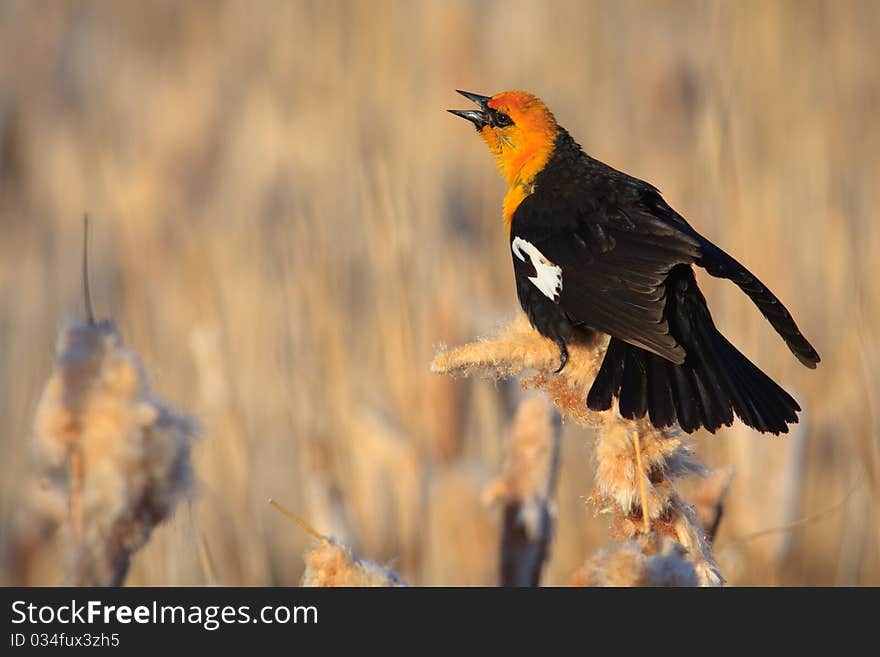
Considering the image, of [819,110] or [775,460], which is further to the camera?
[819,110]

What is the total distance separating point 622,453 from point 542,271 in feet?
1.72

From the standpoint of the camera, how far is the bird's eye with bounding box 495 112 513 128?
1868 millimetres

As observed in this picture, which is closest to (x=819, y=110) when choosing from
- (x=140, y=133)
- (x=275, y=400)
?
(x=275, y=400)

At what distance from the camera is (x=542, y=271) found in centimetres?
162

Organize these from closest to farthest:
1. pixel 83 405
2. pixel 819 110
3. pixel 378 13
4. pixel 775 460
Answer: pixel 83 405 → pixel 775 460 → pixel 378 13 → pixel 819 110

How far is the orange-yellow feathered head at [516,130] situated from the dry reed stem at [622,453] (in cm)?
54

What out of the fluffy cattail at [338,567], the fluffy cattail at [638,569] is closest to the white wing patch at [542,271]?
the fluffy cattail at [638,569]

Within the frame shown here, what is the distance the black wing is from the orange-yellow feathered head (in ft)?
0.45

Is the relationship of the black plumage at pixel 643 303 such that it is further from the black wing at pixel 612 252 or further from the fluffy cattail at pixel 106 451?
the fluffy cattail at pixel 106 451

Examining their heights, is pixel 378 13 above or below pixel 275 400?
above

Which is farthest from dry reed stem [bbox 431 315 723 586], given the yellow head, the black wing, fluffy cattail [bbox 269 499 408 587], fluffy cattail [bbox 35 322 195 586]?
the yellow head
